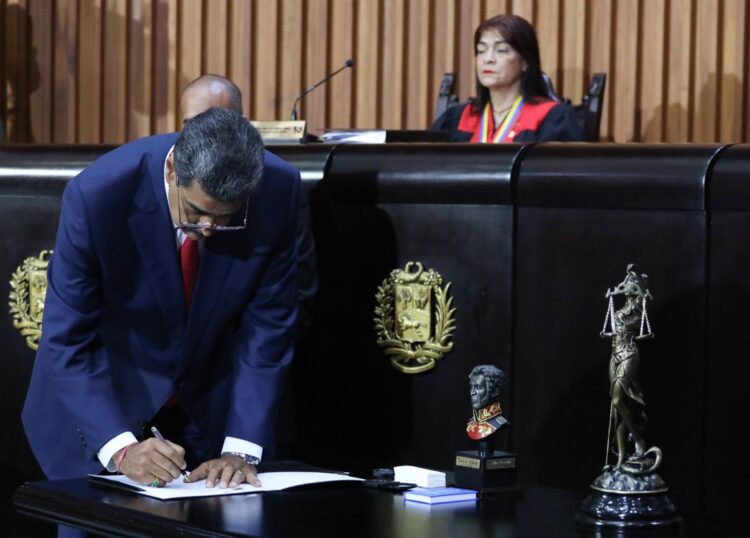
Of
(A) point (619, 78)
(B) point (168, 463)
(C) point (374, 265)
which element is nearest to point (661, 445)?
(C) point (374, 265)

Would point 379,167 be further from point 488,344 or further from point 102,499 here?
point 102,499

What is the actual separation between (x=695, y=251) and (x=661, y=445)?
17.5 inches

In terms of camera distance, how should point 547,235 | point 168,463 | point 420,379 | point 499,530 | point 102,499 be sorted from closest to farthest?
1. point 499,530
2. point 102,499
3. point 168,463
4. point 547,235
5. point 420,379

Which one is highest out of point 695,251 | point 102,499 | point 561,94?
point 561,94

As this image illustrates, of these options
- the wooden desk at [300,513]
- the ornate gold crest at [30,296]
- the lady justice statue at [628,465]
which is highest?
the ornate gold crest at [30,296]

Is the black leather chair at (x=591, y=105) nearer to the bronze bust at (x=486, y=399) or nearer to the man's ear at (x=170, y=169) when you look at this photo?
the man's ear at (x=170, y=169)

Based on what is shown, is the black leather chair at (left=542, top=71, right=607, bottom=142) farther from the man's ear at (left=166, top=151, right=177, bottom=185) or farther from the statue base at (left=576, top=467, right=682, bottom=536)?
the statue base at (left=576, top=467, right=682, bottom=536)

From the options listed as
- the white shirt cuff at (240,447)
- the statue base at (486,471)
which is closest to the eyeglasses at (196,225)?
the white shirt cuff at (240,447)

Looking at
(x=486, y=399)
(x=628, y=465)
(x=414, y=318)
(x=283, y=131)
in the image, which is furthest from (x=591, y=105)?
(x=628, y=465)

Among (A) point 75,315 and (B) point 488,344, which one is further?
(B) point 488,344

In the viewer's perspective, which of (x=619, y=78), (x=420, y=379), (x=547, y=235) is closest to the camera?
(x=547, y=235)

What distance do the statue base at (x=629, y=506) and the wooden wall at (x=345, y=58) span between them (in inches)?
147

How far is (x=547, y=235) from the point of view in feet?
11.2

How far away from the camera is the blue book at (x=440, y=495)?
8.51 feet
